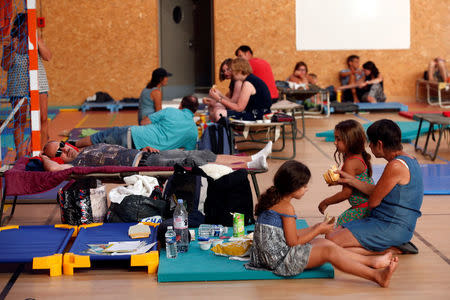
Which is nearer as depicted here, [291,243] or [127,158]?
[291,243]

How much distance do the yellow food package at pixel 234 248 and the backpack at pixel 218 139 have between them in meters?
3.00

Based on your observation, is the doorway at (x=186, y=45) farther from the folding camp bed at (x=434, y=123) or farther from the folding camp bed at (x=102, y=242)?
the folding camp bed at (x=102, y=242)

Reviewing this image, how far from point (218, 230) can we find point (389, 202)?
46.6 inches

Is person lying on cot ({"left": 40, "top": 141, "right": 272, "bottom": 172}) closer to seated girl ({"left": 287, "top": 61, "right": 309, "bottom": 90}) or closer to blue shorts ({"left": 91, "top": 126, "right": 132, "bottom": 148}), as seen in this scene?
blue shorts ({"left": 91, "top": 126, "right": 132, "bottom": 148})

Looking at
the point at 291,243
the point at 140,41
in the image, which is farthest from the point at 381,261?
the point at 140,41

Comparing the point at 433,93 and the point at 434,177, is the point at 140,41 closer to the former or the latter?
the point at 433,93

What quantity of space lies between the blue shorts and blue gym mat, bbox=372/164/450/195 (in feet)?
8.35

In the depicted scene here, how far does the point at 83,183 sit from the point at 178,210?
99 cm

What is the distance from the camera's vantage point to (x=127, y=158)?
5.50 metres

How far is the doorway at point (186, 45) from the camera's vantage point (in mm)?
13984

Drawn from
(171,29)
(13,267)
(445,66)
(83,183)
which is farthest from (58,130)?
(445,66)

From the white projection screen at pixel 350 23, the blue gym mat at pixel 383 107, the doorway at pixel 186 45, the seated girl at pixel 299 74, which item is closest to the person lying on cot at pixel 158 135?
the blue gym mat at pixel 383 107

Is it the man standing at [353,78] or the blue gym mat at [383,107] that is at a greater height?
the man standing at [353,78]

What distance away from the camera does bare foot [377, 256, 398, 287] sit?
141 inches
